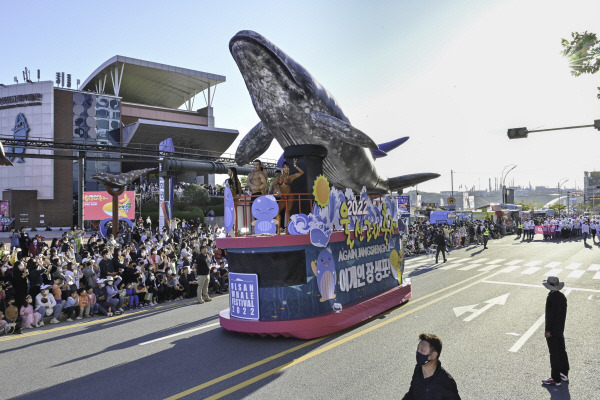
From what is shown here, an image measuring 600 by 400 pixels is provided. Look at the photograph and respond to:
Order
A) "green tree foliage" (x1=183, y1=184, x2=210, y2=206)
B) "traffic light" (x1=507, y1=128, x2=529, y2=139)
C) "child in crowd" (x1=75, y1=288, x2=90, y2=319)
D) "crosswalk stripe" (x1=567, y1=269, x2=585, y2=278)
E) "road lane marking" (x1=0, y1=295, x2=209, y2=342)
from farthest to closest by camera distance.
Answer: "green tree foliage" (x1=183, y1=184, x2=210, y2=206), "crosswalk stripe" (x1=567, y1=269, x2=585, y2=278), "traffic light" (x1=507, y1=128, x2=529, y2=139), "child in crowd" (x1=75, y1=288, x2=90, y2=319), "road lane marking" (x1=0, y1=295, x2=209, y2=342)

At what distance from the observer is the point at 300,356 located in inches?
297

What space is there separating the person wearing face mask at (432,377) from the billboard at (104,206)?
902 inches

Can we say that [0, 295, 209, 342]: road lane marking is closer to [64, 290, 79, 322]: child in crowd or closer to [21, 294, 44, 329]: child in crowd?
[21, 294, 44, 329]: child in crowd

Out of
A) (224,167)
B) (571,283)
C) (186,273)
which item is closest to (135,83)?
(224,167)

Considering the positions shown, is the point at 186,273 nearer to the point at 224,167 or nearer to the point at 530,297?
the point at 530,297

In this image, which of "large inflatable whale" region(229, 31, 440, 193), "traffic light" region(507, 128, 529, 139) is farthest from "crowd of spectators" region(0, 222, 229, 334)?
"traffic light" region(507, 128, 529, 139)

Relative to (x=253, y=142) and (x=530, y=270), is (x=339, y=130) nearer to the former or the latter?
(x=253, y=142)

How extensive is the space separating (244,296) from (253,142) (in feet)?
14.9

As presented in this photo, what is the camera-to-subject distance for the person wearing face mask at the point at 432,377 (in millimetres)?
3415

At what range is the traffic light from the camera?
13.1 metres

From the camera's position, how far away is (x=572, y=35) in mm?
5566

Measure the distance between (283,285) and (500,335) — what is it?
15.6ft

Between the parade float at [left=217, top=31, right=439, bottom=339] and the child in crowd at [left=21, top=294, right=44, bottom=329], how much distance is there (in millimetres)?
4992

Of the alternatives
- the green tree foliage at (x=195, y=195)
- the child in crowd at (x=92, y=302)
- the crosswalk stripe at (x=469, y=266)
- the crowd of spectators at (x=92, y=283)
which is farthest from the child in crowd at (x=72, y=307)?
the green tree foliage at (x=195, y=195)
